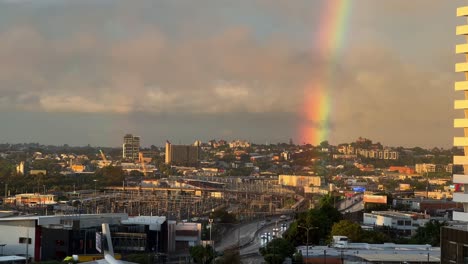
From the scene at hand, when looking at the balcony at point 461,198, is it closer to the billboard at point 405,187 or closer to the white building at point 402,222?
the white building at point 402,222

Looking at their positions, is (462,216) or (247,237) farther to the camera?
(247,237)

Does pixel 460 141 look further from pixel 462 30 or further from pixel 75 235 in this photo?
pixel 75 235

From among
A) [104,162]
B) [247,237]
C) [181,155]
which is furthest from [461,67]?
[181,155]

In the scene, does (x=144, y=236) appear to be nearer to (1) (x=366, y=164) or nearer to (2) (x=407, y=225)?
(2) (x=407, y=225)

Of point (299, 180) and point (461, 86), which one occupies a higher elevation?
point (461, 86)

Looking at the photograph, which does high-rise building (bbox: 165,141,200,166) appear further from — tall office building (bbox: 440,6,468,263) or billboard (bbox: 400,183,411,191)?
tall office building (bbox: 440,6,468,263)

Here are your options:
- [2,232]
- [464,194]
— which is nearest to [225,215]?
[2,232]

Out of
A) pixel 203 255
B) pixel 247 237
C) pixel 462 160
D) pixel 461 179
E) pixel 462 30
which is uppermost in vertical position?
pixel 462 30

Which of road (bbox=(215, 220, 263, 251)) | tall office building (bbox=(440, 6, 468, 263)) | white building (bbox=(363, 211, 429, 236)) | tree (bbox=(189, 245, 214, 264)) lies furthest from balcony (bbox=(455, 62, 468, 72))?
white building (bbox=(363, 211, 429, 236))
